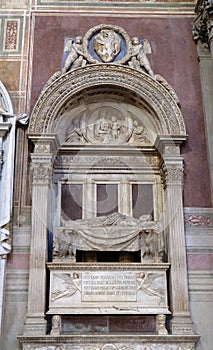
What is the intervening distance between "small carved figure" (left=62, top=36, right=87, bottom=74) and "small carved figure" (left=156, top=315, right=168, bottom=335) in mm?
5254

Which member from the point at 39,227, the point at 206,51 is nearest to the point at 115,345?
the point at 39,227

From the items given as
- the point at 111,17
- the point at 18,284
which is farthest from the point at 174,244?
the point at 111,17

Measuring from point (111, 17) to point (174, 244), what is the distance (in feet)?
17.2

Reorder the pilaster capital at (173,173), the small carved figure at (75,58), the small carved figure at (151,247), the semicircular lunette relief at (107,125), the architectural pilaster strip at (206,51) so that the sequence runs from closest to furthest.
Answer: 1. the small carved figure at (151,247)
2. the pilaster capital at (173,173)
3. the architectural pilaster strip at (206,51)
4. the small carved figure at (75,58)
5. the semicircular lunette relief at (107,125)

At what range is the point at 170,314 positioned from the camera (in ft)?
29.7

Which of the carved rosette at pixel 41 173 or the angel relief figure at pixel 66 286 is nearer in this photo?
the angel relief figure at pixel 66 286

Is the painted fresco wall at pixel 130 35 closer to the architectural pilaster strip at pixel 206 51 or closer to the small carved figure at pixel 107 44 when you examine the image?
the architectural pilaster strip at pixel 206 51

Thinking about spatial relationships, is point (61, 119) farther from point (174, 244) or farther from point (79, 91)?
point (174, 244)

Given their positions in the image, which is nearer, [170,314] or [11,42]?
[170,314]

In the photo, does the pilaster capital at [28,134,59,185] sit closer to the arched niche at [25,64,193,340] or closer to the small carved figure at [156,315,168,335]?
the arched niche at [25,64,193,340]

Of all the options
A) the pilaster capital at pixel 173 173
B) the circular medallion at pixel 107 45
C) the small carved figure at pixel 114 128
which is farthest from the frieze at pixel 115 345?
the circular medallion at pixel 107 45

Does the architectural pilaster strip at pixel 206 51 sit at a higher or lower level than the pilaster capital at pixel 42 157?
higher

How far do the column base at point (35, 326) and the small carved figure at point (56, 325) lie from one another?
→ 14 centimetres

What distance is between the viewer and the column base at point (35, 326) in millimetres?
8680
